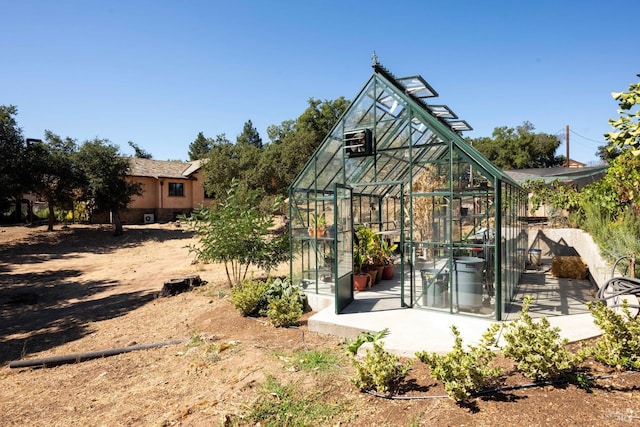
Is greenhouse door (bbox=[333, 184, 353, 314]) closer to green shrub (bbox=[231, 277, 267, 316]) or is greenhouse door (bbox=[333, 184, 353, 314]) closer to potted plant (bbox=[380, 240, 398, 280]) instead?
green shrub (bbox=[231, 277, 267, 316])

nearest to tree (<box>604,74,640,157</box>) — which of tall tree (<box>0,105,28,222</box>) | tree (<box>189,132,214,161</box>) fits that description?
tall tree (<box>0,105,28,222</box>)

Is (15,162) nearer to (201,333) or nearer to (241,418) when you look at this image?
(201,333)

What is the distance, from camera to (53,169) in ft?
65.5

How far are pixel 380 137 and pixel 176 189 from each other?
26587mm

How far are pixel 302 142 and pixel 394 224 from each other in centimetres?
1044

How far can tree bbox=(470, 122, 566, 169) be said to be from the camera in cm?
3497

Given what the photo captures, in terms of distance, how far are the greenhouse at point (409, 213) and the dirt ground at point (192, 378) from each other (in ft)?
5.51

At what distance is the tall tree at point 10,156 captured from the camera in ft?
58.6

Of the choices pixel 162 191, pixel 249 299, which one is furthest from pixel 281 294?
pixel 162 191

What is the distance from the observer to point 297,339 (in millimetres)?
6047

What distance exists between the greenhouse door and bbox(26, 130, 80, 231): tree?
65.6ft

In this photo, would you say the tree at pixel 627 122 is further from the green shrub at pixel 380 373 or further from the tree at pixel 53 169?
the tree at pixel 53 169

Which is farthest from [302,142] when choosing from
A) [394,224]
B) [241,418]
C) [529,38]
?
[241,418]

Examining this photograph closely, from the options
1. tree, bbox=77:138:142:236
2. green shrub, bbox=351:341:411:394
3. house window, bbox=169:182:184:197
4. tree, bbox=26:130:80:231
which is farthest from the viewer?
house window, bbox=169:182:184:197
